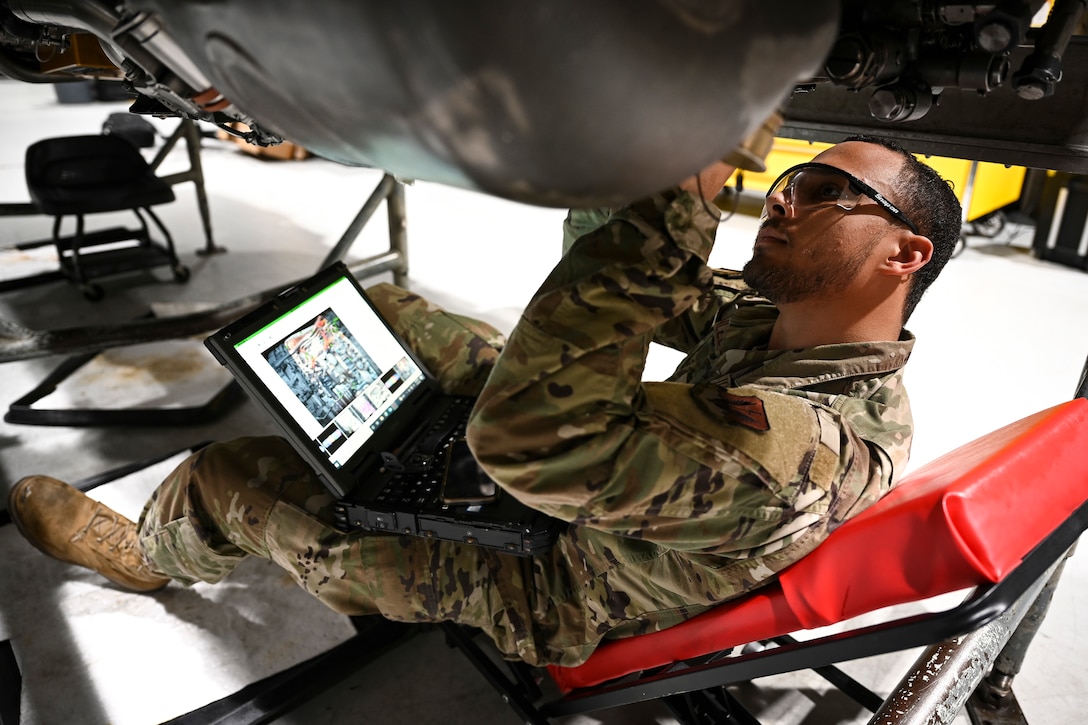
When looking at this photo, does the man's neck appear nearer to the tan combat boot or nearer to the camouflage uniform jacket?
the camouflage uniform jacket

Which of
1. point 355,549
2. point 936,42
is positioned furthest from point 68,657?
point 936,42

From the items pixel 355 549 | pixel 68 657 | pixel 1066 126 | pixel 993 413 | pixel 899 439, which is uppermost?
pixel 1066 126

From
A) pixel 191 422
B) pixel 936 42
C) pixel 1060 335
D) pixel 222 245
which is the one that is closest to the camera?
pixel 936 42

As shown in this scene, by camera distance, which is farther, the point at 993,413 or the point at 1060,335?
the point at 1060,335

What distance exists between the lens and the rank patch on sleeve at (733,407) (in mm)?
775

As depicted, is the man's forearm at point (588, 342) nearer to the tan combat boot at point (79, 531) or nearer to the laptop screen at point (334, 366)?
the laptop screen at point (334, 366)

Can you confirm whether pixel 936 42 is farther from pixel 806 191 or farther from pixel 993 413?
pixel 993 413

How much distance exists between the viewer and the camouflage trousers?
1.07m

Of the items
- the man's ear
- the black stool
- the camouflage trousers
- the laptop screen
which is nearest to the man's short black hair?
the man's ear

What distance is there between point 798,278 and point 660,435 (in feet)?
1.40

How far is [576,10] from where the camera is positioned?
1.17ft

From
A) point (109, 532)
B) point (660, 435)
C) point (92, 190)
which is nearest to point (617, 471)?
point (660, 435)

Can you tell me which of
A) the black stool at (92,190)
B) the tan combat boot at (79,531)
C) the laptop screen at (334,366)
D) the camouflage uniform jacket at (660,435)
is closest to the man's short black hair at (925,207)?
the camouflage uniform jacket at (660,435)

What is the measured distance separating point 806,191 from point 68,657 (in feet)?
5.06
